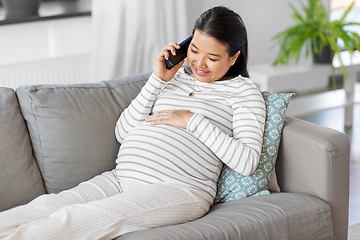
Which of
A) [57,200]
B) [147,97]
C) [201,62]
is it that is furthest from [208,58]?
[57,200]

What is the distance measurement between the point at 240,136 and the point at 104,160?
495mm

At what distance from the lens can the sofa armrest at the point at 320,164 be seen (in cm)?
144

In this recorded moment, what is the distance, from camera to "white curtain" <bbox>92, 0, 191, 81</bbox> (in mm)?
2689

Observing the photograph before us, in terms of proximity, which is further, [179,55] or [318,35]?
[318,35]

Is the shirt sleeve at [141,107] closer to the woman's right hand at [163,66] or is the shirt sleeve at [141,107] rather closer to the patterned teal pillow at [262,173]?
the woman's right hand at [163,66]

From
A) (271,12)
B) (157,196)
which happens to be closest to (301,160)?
(157,196)

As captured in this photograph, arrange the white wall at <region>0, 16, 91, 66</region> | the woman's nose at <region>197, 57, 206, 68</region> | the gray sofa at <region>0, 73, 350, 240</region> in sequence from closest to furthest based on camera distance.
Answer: the gray sofa at <region>0, 73, 350, 240</region> < the woman's nose at <region>197, 57, 206, 68</region> < the white wall at <region>0, 16, 91, 66</region>

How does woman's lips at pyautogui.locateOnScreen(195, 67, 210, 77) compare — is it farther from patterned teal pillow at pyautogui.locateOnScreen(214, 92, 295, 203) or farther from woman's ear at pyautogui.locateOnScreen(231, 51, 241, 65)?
patterned teal pillow at pyautogui.locateOnScreen(214, 92, 295, 203)

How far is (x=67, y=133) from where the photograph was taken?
1550 mm

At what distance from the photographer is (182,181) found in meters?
1.43

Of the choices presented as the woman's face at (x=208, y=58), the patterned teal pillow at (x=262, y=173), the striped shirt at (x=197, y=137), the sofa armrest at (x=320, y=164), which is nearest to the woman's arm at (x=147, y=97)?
the striped shirt at (x=197, y=137)

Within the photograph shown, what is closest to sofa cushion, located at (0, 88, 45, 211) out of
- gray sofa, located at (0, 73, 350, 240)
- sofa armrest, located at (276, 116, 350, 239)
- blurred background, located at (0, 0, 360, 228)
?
gray sofa, located at (0, 73, 350, 240)

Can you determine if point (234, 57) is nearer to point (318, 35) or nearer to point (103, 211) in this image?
point (103, 211)

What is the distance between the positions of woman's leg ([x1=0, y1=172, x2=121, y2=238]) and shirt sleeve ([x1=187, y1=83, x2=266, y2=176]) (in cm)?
33
